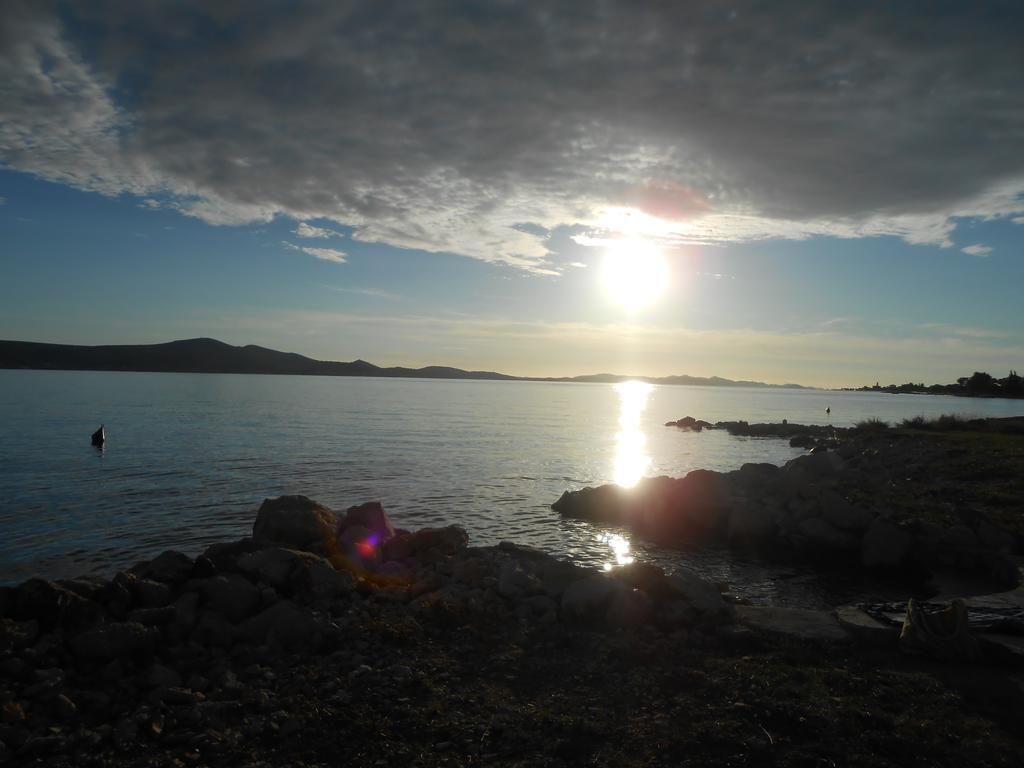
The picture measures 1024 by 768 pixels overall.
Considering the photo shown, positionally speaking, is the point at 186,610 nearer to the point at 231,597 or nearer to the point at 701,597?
the point at 231,597

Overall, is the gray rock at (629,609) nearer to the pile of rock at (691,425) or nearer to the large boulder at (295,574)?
the large boulder at (295,574)

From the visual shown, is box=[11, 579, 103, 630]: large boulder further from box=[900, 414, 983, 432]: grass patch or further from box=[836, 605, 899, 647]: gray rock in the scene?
box=[900, 414, 983, 432]: grass patch

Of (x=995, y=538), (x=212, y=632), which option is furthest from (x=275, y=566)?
(x=995, y=538)

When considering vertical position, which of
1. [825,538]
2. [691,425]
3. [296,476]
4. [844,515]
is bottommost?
[296,476]

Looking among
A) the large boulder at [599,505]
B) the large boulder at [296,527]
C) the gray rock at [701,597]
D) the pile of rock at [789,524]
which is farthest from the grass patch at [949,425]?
the large boulder at [296,527]

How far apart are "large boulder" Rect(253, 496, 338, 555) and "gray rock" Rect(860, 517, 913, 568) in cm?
1373

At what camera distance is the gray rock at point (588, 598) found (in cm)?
1033

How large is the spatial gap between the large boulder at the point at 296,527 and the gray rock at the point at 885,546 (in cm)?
1373

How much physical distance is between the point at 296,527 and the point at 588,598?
7.06 metres

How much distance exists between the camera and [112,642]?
8.03 meters

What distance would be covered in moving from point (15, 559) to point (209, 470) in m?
15.1

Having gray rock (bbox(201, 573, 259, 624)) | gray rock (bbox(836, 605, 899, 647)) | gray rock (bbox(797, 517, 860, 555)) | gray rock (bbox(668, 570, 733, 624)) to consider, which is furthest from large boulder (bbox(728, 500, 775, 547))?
gray rock (bbox(201, 573, 259, 624))

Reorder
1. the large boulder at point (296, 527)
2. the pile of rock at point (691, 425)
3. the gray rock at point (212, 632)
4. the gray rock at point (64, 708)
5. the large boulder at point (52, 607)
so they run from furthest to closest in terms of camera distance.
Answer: the pile of rock at point (691, 425) < the large boulder at point (296, 527) < the gray rock at point (212, 632) < the large boulder at point (52, 607) < the gray rock at point (64, 708)

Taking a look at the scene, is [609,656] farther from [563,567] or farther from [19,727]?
[19,727]
